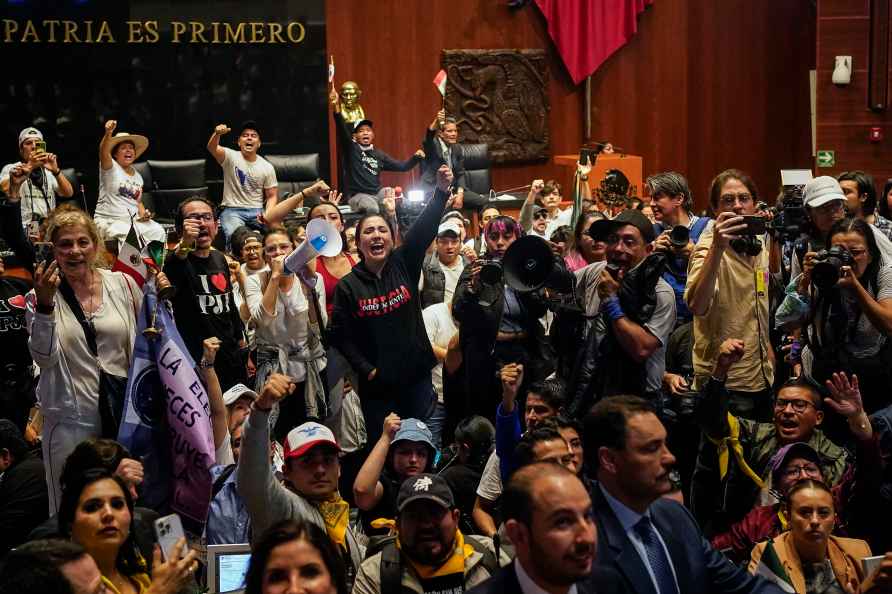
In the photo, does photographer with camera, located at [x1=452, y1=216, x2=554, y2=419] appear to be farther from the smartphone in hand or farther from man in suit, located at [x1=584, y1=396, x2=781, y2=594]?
the smartphone in hand

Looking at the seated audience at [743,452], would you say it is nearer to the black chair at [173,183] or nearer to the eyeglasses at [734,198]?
the eyeglasses at [734,198]

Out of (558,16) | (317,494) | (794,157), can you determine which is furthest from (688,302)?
(794,157)

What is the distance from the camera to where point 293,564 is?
9.05 ft

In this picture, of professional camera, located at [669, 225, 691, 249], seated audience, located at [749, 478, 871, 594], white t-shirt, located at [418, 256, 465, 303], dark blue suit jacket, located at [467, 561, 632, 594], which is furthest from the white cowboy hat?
dark blue suit jacket, located at [467, 561, 632, 594]

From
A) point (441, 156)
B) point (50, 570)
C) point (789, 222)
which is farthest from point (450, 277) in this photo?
point (441, 156)

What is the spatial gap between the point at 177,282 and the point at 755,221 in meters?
2.49

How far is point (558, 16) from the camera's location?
14.0m

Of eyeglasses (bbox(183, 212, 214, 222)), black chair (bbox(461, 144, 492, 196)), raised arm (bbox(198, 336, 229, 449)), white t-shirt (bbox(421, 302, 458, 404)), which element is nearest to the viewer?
raised arm (bbox(198, 336, 229, 449))

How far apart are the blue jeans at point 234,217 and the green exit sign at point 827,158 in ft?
17.6

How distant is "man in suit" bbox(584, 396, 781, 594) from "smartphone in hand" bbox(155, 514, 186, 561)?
1.14m

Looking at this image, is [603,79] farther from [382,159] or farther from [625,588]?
[625,588]

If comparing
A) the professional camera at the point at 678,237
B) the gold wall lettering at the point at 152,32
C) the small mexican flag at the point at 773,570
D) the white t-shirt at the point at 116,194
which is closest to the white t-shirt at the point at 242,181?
the white t-shirt at the point at 116,194

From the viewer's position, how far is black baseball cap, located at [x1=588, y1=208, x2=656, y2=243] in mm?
5086

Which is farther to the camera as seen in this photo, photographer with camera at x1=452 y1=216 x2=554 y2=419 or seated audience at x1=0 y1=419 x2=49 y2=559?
photographer with camera at x1=452 y1=216 x2=554 y2=419
